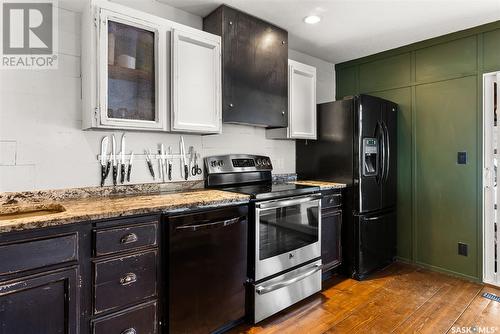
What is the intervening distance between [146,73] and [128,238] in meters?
1.12

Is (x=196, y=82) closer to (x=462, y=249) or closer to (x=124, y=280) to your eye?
(x=124, y=280)

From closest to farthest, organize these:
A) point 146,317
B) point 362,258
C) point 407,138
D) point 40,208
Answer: point 146,317
point 40,208
point 362,258
point 407,138

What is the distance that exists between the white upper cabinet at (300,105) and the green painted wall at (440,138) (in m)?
1.02

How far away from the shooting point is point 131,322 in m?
1.57

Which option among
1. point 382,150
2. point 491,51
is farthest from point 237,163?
point 491,51

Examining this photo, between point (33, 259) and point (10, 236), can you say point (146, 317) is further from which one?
point (10, 236)

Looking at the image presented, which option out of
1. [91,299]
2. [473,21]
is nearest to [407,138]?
[473,21]

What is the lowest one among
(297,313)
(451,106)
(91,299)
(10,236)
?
(297,313)

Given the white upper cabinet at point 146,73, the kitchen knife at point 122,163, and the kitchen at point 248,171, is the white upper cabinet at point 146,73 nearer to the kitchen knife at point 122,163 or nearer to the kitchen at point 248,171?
the kitchen at point 248,171

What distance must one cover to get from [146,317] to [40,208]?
0.91 meters

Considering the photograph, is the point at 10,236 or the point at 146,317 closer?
the point at 10,236

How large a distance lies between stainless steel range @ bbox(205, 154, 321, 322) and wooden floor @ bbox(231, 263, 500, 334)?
0.46 feet

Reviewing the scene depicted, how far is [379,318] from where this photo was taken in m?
2.16

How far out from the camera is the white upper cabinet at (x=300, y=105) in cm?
292
